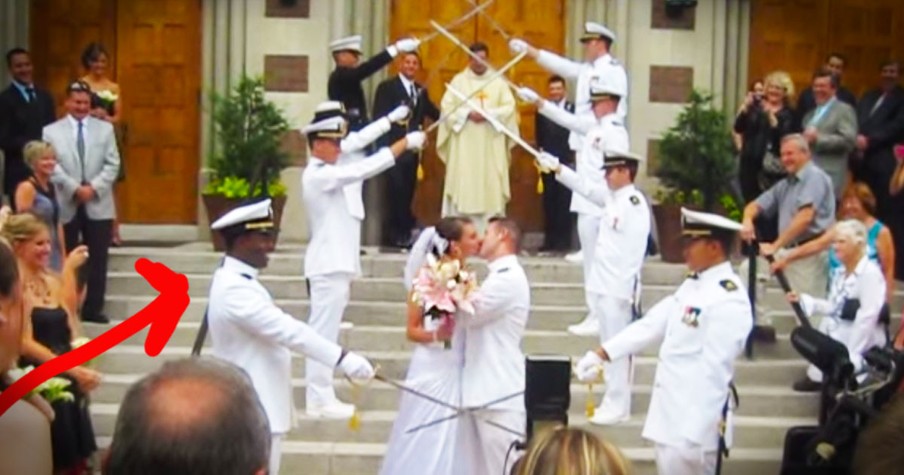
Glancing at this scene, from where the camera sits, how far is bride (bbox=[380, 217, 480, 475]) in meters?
8.97

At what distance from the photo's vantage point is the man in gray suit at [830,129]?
12.6 meters

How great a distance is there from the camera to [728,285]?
7.97m

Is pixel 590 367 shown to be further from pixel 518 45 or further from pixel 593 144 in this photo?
pixel 518 45

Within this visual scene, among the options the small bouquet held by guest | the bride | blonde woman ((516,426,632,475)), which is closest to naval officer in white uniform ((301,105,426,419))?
the bride

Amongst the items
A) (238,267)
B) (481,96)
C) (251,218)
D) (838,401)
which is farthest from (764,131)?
(238,267)

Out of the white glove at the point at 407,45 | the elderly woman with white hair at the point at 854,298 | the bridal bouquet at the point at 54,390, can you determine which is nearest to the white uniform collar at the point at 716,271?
the elderly woman with white hair at the point at 854,298

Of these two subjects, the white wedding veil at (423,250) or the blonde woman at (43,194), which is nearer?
the white wedding veil at (423,250)

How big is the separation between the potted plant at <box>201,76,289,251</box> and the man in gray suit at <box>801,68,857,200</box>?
164 inches

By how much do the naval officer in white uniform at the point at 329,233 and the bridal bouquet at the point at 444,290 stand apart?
72.5 inches

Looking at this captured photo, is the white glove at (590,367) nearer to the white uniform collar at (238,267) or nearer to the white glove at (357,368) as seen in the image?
the white glove at (357,368)

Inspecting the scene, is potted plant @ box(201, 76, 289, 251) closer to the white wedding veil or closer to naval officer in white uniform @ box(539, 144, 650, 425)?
naval officer in white uniform @ box(539, 144, 650, 425)

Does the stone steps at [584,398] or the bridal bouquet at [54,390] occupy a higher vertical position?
the bridal bouquet at [54,390]

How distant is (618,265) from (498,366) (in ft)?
7.16

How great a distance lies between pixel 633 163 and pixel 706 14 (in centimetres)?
383
